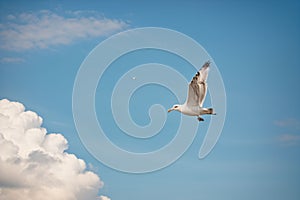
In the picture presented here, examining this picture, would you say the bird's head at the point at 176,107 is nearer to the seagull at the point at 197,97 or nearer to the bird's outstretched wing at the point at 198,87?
the seagull at the point at 197,97

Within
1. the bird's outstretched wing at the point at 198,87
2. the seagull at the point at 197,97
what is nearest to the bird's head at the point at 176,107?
the seagull at the point at 197,97

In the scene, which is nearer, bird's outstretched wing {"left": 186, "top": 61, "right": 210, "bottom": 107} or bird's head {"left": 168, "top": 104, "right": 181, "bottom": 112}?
bird's outstretched wing {"left": 186, "top": 61, "right": 210, "bottom": 107}

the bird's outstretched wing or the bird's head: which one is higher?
the bird's head

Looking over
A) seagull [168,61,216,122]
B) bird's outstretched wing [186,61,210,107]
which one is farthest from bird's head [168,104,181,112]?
bird's outstretched wing [186,61,210,107]

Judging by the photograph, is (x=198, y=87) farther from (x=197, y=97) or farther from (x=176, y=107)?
(x=176, y=107)

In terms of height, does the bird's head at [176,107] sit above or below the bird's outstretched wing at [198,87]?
above

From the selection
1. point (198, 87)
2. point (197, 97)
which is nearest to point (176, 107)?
point (197, 97)

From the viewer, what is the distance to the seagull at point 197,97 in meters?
17.5

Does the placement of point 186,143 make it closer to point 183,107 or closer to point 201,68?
point 183,107

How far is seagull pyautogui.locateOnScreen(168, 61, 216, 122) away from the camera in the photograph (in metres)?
17.5

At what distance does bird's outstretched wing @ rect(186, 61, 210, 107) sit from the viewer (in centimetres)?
1750

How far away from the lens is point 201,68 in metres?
17.6

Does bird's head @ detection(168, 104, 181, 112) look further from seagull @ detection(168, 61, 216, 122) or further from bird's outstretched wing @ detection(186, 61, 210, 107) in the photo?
bird's outstretched wing @ detection(186, 61, 210, 107)

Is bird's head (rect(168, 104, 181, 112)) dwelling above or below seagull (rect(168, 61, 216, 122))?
above
